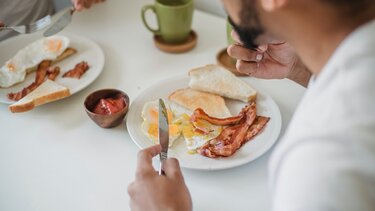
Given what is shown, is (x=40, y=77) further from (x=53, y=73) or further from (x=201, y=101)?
(x=201, y=101)

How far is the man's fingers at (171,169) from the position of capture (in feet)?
2.43

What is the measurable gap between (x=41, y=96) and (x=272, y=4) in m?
0.66

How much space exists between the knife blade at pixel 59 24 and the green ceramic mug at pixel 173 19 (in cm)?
21

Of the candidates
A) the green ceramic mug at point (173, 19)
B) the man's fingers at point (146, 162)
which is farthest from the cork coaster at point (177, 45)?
the man's fingers at point (146, 162)

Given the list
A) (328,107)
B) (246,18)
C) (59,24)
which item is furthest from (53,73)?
(328,107)

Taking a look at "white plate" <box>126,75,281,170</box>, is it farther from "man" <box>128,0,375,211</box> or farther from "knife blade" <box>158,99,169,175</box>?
"man" <box>128,0,375,211</box>

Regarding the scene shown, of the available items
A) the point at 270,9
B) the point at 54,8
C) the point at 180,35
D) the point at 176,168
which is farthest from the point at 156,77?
the point at 270,9

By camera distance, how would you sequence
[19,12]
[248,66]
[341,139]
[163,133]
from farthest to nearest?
[19,12], [248,66], [163,133], [341,139]

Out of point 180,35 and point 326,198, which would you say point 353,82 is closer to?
point 326,198

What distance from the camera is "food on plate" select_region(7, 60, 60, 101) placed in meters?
1.02

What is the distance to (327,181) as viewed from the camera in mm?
461

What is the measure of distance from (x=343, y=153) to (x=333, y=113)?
43mm

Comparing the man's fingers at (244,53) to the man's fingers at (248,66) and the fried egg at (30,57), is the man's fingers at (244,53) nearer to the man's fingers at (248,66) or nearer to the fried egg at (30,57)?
the man's fingers at (248,66)

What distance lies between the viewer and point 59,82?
1.07 metres
